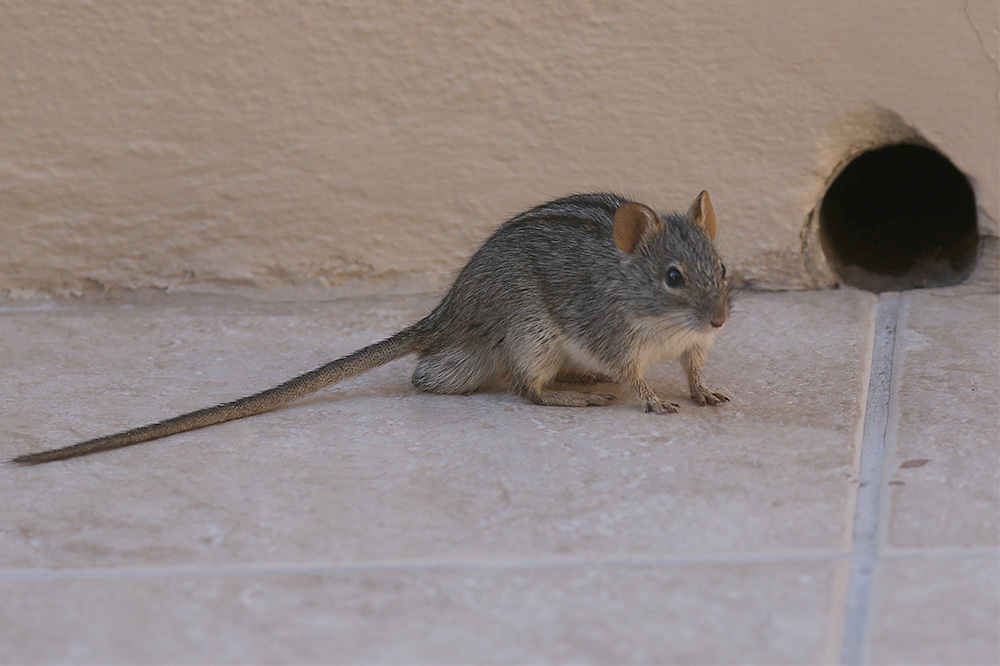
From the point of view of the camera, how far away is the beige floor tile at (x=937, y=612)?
1.96m

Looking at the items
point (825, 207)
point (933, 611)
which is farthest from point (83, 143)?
point (933, 611)

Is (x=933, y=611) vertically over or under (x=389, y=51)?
under

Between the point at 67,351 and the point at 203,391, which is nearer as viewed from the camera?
the point at 203,391

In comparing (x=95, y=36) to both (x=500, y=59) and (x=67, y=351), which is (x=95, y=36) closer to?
(x=67, y=351)

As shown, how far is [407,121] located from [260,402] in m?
1.49

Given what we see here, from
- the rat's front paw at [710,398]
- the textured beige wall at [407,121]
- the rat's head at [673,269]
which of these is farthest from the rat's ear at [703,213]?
the textured beige wall at [407,121]

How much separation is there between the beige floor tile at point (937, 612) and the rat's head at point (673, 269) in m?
1.10

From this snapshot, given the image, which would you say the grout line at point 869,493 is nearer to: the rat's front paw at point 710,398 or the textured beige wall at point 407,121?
the rat's front paw at point 710,398

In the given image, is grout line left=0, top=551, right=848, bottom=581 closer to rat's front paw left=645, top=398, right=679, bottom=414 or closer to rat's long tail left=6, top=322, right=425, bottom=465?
rat's long tail left=6, top=322, right=425, bottom=465

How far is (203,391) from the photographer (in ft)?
11.7

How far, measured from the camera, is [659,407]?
3.26m

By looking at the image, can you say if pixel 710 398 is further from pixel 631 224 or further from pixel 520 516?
pixel 520 516

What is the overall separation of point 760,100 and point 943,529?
7.47 ft

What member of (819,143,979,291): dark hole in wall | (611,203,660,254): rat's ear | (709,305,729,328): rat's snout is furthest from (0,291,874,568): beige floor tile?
(819,143,979,291): dark hole in wall
